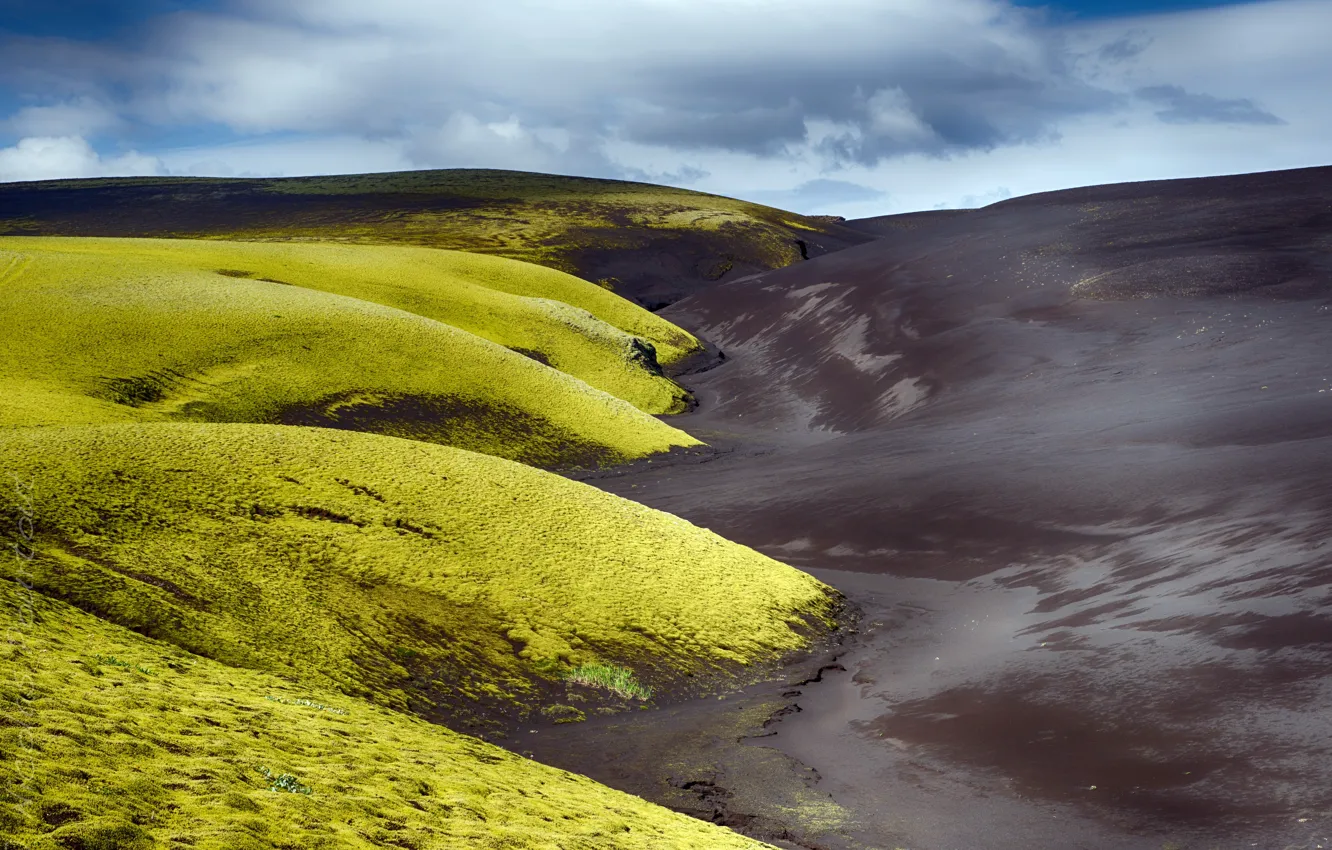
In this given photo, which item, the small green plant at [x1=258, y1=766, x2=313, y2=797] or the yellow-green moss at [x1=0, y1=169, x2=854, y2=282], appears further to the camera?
the yellow-green moss at [x1=0, y1=169, x2=854, y2=282]

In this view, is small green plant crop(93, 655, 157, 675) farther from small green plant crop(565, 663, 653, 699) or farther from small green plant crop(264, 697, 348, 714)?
small green plant crop(565, 663, 653, 699)

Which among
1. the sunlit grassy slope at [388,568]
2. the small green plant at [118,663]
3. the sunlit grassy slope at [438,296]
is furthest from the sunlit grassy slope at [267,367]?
the small green plant at [118,663]

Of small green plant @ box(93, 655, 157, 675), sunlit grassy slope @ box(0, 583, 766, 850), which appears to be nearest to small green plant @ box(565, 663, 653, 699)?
sunlit grassy slope @ box(0, 583, 766, 850)

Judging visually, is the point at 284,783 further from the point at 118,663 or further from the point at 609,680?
the point at 609,680

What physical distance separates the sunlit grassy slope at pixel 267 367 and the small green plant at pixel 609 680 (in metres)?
29.6

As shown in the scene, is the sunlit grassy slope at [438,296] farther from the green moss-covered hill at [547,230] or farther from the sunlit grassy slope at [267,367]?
the green moss-covered hill at [547,230]

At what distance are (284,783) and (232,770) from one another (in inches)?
24.6

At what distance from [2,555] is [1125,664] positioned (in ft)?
80.3

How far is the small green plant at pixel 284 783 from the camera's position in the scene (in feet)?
41.2

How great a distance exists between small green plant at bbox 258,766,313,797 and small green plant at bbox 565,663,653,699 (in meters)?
13.3

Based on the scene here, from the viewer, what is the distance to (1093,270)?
8219 cm

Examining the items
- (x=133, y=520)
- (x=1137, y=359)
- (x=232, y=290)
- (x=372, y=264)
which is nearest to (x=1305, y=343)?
(x=1137, y=359)

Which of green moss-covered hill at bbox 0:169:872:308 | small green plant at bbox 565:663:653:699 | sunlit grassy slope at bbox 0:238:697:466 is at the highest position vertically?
green moss-covered hill at bbox 0:169:872:308

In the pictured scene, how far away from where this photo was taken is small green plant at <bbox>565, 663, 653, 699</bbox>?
26016 mm
